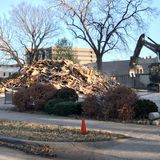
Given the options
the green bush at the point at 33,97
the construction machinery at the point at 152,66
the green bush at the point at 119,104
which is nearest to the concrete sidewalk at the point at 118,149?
the green bush at the point at 119,104

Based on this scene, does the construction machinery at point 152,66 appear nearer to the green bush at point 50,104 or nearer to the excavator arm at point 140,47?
the excavator arm at point 140,47

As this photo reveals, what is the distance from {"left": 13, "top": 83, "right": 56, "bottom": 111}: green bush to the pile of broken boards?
13.1 metres

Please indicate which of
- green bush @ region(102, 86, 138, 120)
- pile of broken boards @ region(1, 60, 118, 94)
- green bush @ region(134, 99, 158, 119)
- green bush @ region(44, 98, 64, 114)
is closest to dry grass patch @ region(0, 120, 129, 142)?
green bush @ region(102, 86, 138, 120)

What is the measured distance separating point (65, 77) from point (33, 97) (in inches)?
608

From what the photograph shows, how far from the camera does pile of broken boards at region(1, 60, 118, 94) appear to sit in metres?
36.8

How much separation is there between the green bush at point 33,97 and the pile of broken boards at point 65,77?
13.1 metres

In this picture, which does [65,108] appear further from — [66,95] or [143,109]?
[143,109]

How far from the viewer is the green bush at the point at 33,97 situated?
21828mm

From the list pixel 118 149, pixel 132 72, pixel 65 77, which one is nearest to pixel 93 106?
pixel 118 149

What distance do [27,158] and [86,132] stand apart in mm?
3189

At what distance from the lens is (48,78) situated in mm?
37594

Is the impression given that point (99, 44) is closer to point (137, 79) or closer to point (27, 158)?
point (137, 79)

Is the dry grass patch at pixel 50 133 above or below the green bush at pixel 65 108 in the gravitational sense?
below

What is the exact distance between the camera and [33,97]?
22.0 metres
